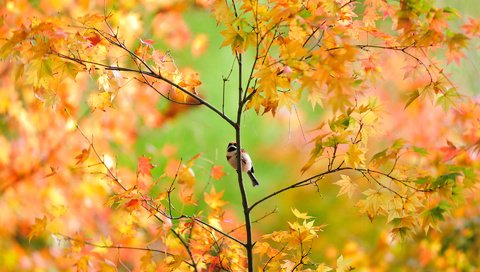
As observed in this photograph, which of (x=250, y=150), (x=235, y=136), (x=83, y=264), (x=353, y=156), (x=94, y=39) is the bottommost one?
(x=353, y=156)

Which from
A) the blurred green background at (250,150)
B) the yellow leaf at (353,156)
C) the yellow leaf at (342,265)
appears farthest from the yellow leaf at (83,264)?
the blurred green background at (250,150)

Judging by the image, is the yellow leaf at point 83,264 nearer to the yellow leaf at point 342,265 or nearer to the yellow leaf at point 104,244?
the yellow leaf at point 104,244

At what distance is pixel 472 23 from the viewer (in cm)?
229

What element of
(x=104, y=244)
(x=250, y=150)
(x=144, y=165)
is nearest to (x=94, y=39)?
(x=144, y=165)

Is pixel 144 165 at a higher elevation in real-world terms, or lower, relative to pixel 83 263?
higher

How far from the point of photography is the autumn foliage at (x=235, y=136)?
5.67 feet

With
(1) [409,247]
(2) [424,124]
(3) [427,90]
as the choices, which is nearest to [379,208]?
(3) [427,90]

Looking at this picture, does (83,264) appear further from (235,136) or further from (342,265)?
(235,136)

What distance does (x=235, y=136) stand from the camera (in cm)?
458

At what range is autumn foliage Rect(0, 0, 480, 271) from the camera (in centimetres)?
173

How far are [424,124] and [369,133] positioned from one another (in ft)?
12.5

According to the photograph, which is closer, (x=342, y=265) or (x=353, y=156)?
(x=353, y=156)

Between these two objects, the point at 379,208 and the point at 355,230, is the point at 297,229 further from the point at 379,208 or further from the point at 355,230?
the point at 355,230

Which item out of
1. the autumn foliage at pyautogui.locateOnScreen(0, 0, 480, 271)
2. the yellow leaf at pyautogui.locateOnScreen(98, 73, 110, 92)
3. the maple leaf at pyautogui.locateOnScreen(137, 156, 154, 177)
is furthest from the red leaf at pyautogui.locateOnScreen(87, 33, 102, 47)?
the maple leaf at pyautogui.locateOnScreen(137, 156, 154, 177)
